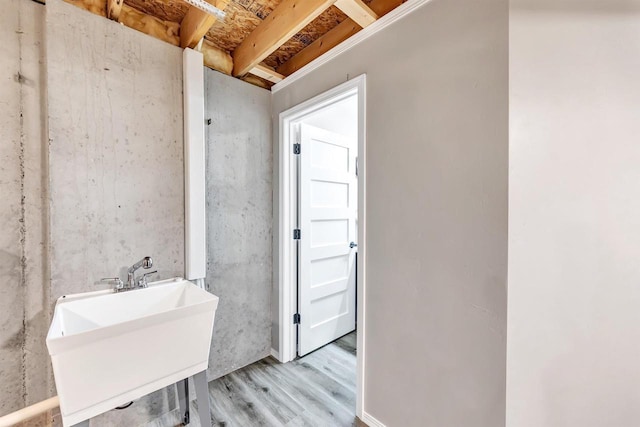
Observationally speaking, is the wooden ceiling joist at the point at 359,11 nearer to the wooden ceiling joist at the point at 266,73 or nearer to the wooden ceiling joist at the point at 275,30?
the wooden ceiling joist at the point at 275,30

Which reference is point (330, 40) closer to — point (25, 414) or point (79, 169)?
point (79, 169)

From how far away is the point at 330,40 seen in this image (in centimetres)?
191

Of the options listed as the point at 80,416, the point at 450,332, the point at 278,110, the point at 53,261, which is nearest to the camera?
the point at 80,416

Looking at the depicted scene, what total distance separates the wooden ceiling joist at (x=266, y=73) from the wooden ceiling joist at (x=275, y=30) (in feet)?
0.31

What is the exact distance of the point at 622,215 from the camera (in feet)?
3.89

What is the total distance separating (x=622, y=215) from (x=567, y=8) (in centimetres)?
91

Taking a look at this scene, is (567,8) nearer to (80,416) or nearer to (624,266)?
(624,266)

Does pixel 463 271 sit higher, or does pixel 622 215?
pixel 622 215

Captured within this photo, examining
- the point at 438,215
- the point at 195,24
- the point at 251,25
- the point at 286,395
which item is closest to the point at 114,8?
the point at 195,24

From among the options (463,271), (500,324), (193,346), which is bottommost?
(193,346)

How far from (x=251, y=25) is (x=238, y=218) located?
1.39 metres

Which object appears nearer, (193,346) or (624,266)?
(624,266)

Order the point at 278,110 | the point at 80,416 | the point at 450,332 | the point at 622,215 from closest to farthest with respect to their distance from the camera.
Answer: the point at 80,416 < the point at 622,215 < the point at 450,332 < the point at 278,110

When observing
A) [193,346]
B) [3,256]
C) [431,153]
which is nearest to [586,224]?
[431,153]
